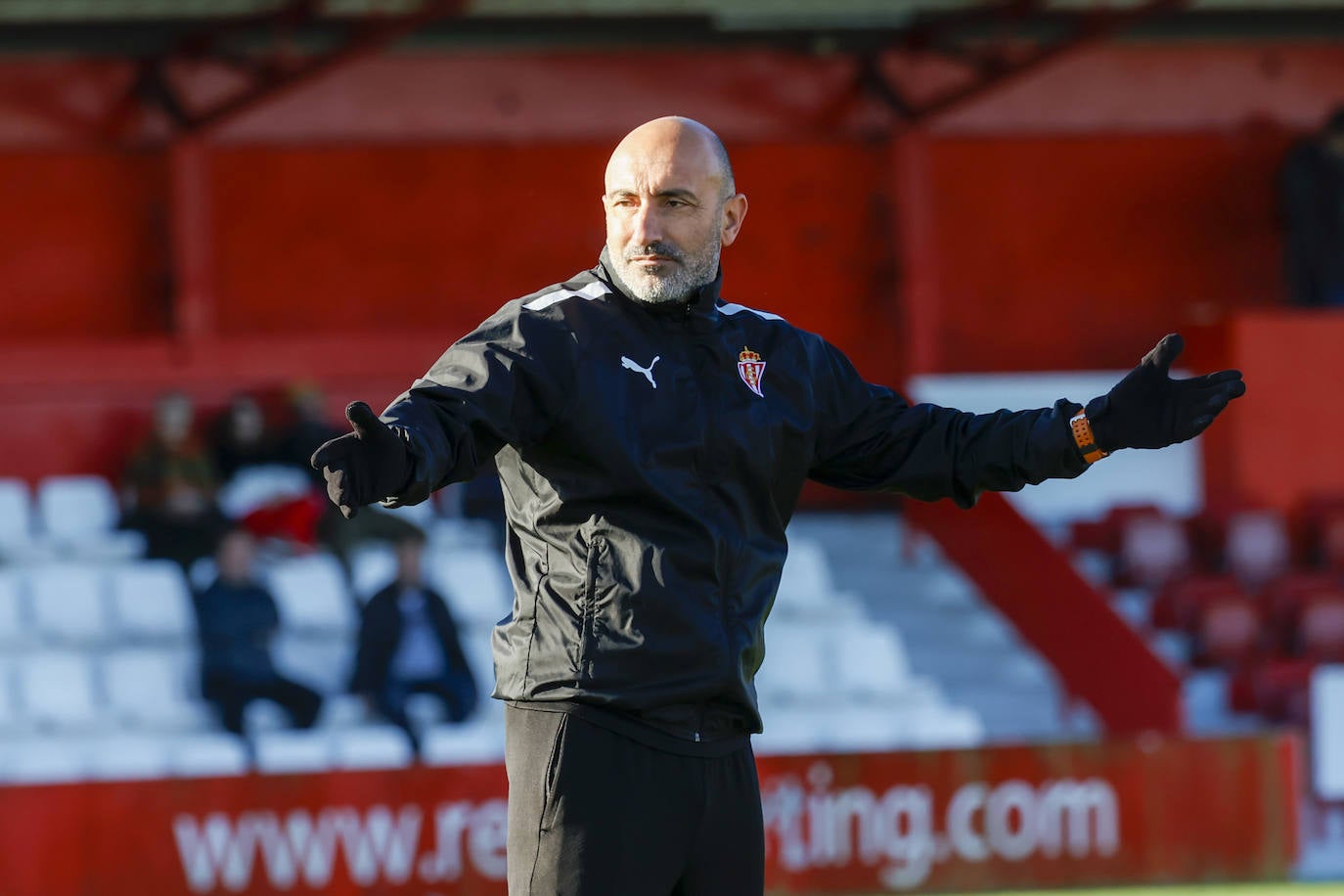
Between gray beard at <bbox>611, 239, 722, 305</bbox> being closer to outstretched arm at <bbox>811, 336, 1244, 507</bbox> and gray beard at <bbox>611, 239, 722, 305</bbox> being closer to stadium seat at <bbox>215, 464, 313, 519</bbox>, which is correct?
outstretched arm at <bbox>811, 336, 1244, 507</bbox>

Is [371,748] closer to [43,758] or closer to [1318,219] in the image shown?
[43,758]

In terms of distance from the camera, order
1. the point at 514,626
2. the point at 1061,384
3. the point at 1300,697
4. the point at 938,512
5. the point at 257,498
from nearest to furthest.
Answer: the point at 514,626 < the point at 1300,697 < the point at 257,498 < the point at 938,512 < the point at 1061,384

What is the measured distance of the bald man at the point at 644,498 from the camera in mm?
3131

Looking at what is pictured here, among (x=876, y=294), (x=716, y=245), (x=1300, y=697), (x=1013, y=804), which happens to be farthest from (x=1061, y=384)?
(x=716, y=245)

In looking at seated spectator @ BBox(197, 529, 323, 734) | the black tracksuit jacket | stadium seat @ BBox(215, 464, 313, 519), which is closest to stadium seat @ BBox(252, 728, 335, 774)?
seated spectator @ BBox(197, 529, 323, 734)

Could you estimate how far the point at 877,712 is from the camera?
1041cm

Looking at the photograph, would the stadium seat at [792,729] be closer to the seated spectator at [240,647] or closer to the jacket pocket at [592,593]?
the seated spectator at [240,647]

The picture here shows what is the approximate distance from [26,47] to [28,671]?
541 cm

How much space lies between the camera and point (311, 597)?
34.6 feet

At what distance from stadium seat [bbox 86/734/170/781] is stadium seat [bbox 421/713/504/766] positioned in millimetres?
1221

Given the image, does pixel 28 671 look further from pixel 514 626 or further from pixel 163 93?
pixel 514 626

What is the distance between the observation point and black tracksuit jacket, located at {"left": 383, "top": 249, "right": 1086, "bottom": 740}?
313 cm

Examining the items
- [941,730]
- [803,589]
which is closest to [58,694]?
[803,589]

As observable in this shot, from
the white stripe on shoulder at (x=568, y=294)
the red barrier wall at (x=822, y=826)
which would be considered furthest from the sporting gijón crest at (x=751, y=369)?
the red barrier wall at (x=822, y=826)
